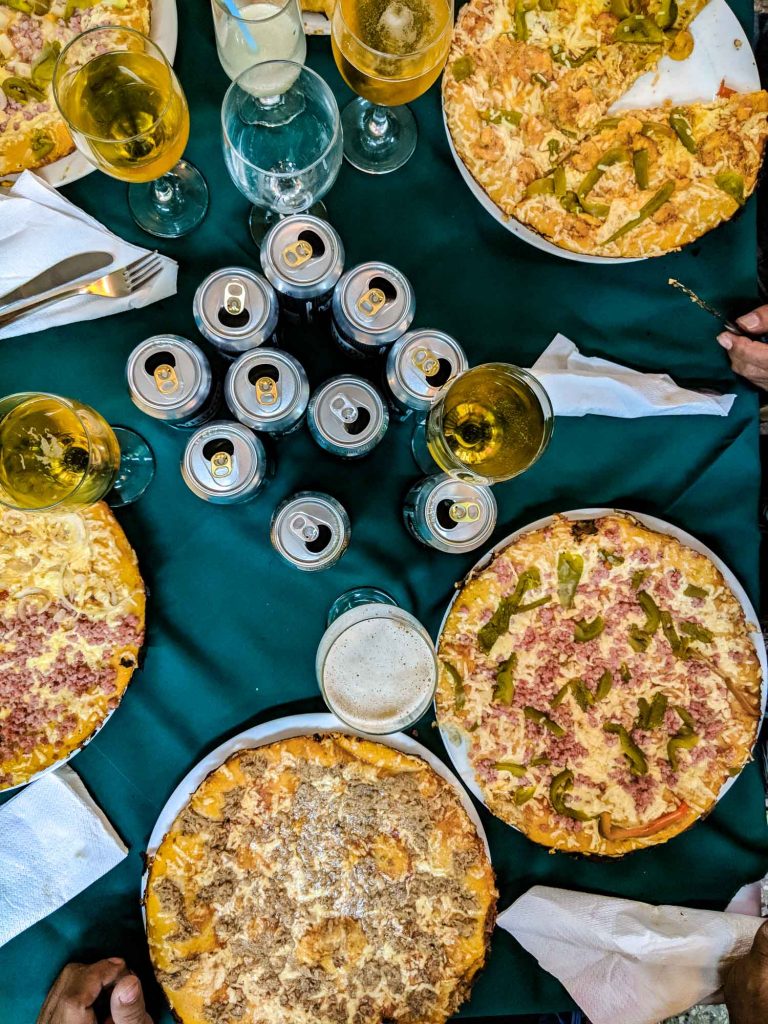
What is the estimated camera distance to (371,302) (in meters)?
1.17

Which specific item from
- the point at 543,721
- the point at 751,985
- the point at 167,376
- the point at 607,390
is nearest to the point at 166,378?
the point at 167,376

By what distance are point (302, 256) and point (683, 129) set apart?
2.66 ft

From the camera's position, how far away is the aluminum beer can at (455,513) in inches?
51.6

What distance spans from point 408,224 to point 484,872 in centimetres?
125

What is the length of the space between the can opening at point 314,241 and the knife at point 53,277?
0.41m

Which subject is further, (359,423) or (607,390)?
(607,390)

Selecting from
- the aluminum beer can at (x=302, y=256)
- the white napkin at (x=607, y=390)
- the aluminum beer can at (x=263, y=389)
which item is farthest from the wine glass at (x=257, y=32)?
the white napkin at (x=607, y=390)

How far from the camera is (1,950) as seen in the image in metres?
1.36

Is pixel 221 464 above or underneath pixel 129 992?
above

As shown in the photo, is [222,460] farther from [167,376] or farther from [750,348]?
[750,348]

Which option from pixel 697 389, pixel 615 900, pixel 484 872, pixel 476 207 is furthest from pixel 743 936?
pixel 476 207

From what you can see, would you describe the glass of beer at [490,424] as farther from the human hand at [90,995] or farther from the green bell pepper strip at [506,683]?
the human hand at [90,995]

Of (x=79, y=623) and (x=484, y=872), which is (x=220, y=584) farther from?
(x=484, y=872)

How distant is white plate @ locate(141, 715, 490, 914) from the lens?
1347 mm
